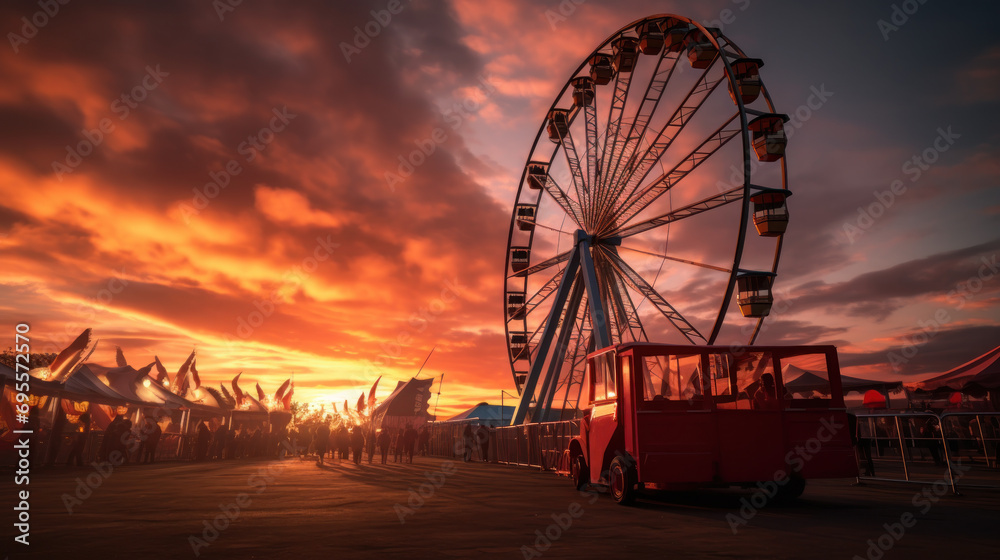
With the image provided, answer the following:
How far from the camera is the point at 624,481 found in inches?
353

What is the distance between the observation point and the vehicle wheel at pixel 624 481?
8.91 metres

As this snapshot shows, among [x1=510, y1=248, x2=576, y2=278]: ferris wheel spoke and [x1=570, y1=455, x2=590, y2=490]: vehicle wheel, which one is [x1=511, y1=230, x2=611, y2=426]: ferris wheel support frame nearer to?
[x1=510, y1=248, x2=576, y2=278]: ferris wheel spoke

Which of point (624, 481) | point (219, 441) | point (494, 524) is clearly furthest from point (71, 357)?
point (624, 481)

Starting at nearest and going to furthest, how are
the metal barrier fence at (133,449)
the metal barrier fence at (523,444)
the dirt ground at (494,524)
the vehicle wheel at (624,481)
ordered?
1. the dirt ground at (494,524)
2. the vehicle wheel at (624,481)
3. the metal barrier fence at (523,444)
4. the metal barrier fence at (133,449)

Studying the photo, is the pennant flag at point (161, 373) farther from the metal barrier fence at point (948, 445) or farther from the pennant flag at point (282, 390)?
the metal barrier fence at point (948, 445)

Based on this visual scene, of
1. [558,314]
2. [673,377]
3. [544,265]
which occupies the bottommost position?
[673,377]

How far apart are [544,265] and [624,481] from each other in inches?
839

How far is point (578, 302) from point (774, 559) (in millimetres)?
21653

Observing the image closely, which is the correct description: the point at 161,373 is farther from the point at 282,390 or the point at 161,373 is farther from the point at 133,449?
the point at 133,449

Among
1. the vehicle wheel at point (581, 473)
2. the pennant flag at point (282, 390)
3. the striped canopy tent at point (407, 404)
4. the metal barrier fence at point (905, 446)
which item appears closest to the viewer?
the vehicle wheel at point (581, 473)

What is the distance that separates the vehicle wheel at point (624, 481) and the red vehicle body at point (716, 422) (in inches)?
0.6

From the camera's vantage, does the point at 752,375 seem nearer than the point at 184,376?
Yes

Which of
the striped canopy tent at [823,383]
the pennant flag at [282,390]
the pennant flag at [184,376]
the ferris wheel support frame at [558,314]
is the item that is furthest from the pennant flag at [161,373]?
the striped canopy tent at [823,383]

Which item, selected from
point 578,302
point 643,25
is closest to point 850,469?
point 578,302
